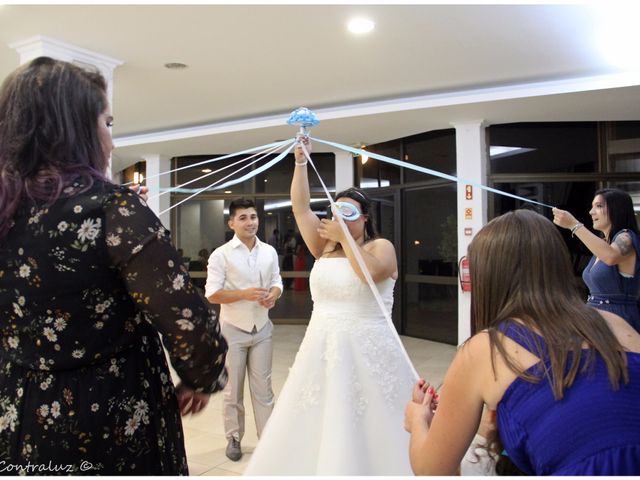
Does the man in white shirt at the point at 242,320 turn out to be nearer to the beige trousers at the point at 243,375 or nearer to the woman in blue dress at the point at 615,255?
the beige trousers at the point at 243,375

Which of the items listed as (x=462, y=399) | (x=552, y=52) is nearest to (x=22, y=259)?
(x=462, y=399)

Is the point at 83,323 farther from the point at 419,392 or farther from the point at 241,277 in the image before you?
the point at 241,277

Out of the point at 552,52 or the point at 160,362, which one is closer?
the point at 160,362

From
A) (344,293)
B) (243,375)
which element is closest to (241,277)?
(243,375)

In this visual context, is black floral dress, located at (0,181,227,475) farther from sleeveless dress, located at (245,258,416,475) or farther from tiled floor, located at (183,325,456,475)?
sleeveless dress, located at (245,258,416,475)

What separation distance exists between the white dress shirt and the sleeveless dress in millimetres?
769

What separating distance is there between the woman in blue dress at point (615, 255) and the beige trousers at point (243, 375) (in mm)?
2030

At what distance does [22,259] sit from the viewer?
101cm

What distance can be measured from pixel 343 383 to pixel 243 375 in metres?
1.10

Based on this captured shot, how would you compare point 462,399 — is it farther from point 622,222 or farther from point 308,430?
point 622,222

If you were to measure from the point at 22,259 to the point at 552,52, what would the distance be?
4.74m

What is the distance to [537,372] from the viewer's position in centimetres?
104

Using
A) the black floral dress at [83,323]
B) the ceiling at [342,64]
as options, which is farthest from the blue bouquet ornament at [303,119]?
the ceiling at [342,64]

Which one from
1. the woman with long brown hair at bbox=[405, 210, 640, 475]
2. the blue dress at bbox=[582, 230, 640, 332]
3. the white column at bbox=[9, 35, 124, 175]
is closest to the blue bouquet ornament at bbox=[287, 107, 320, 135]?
the woman with long brown hair at bbox=[405, 210, 640, 475]
